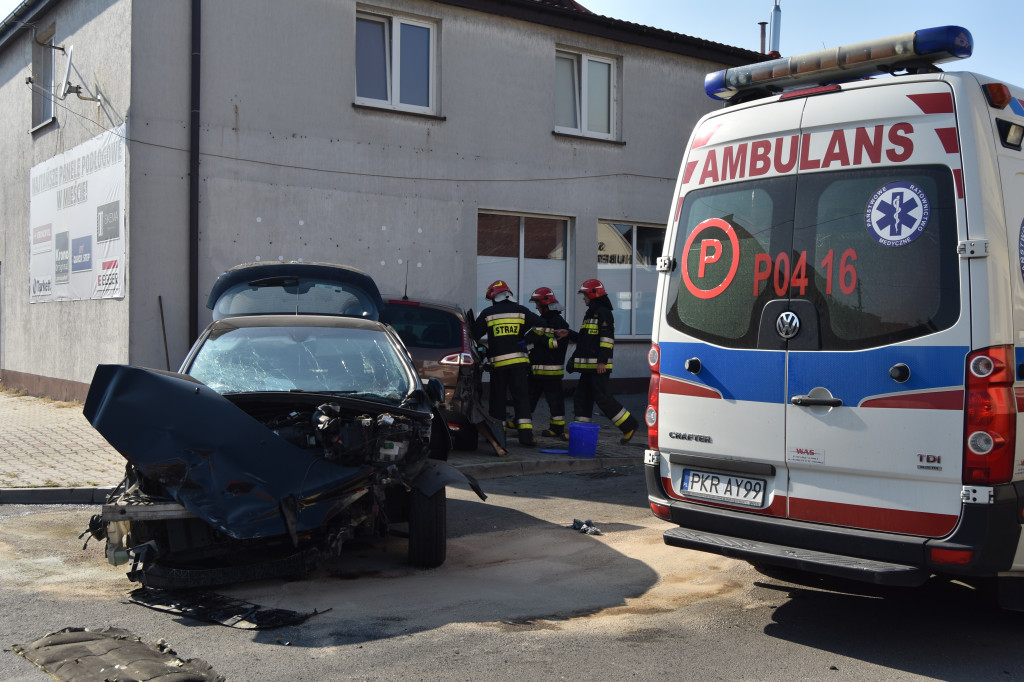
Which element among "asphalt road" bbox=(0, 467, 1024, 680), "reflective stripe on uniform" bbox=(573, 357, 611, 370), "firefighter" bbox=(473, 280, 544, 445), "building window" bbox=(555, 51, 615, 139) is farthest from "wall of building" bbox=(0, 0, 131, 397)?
"asphalt road" bbox=(0, 467, 1024, 680)

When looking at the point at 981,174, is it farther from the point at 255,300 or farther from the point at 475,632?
the point at 255,300

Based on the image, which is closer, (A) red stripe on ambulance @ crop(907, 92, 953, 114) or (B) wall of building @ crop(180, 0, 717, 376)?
(A) red stripe on ambulance @ crop(907, 92, 953, 114)

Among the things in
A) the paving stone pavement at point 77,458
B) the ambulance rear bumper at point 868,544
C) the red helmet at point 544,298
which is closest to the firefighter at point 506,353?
the paving stone pavement at point 77,458

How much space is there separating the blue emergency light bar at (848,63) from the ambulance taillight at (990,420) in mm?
1532

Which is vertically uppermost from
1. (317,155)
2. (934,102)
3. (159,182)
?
(317,155)

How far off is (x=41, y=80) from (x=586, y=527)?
13.7 meters

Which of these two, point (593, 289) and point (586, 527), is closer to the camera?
point (586, 527)

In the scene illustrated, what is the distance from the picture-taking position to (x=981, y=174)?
170 inches

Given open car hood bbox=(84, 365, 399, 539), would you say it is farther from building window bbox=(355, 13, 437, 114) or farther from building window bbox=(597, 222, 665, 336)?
building window bbox=(597, 222, 665, 336)

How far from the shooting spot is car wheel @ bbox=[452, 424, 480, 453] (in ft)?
34.9

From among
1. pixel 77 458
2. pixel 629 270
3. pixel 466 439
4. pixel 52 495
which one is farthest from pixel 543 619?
pixel 629 270

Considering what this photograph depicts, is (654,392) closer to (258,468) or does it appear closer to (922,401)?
(922,401)

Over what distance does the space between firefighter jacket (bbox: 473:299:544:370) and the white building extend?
3617 mm

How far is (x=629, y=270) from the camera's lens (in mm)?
16891
